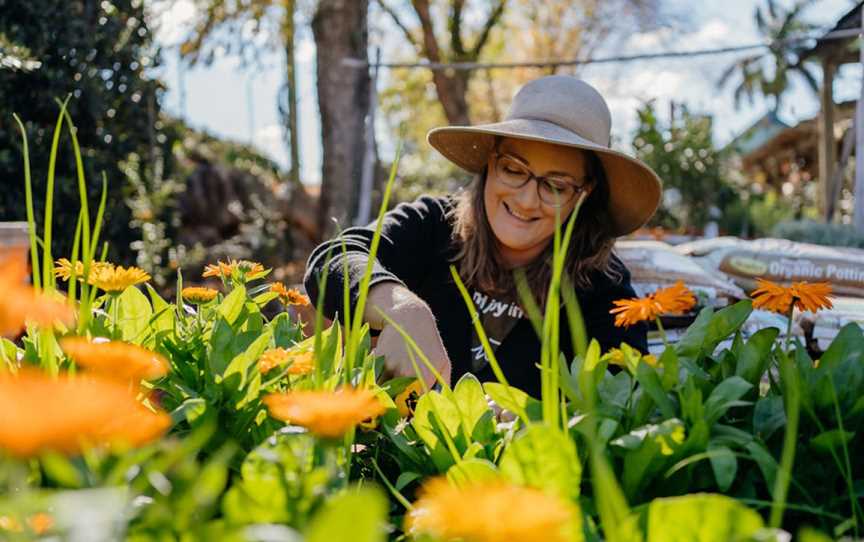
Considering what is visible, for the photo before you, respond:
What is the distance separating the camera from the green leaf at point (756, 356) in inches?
27.9

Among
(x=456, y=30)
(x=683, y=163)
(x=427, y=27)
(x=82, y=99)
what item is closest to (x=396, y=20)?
(x=456, y=30)

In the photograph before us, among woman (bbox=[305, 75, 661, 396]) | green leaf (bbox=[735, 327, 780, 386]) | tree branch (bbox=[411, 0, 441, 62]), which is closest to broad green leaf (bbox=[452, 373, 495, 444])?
green leaf (bbox=[735, 327, 780, 386])

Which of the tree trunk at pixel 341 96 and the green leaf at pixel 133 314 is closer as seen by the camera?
the green leaf at pixel 133 314

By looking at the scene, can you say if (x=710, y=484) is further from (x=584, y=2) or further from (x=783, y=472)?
(x=584, y=2)

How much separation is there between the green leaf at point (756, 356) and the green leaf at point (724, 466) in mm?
189

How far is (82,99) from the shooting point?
4.32 meters

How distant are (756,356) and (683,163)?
8.23m

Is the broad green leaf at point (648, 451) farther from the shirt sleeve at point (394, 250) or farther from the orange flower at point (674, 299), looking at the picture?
the shirt sleeve at point (394, 250)

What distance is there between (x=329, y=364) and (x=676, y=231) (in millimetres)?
7456

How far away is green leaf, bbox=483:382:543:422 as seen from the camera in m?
0.61

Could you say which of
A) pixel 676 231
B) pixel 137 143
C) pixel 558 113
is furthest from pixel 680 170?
pixel 558 113

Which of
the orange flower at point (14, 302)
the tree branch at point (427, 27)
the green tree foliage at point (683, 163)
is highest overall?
the tree branch at point (427, 27)

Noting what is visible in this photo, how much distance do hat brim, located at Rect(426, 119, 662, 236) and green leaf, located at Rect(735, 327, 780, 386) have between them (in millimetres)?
881

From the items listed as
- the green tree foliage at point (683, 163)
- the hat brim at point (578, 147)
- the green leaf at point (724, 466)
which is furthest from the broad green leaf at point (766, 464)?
the green tree foliage at point (683, 163)
